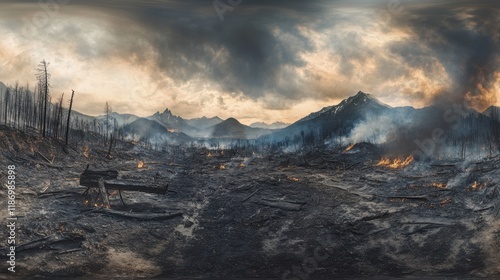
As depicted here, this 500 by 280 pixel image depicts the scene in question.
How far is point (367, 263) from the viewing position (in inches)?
742

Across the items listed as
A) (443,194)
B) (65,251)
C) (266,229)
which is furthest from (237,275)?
(443,194)

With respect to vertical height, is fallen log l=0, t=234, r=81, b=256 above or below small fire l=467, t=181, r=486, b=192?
below

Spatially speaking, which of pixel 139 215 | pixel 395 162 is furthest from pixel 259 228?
pixel 395 162

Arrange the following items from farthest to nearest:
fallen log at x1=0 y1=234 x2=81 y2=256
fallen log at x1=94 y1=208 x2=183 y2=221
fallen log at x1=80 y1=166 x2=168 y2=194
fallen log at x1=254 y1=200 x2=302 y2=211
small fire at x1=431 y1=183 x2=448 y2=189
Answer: small fire at x1=431 y1=183 x2=448 y2=189
fallen log at x1=254 y1=200 x2=302 y2=211
fallen log at x1=80 y1=166 x2=168 y2=194
fallen log at x1=94 y1=208 x2=183 y2=221
fallen log at x1=0 y1=234 x2=81 y2=256

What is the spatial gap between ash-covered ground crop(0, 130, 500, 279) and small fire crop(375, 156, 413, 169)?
27.8 ft

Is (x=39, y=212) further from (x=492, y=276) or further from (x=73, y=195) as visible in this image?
(x=492, y=276)

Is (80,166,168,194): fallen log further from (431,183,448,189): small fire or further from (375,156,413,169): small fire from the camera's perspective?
(375,156,413,169): small fire

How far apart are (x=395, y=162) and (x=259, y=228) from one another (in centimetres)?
2412

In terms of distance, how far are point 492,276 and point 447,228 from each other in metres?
4.37

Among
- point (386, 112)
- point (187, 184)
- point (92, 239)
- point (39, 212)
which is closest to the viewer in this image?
point (92, 239)

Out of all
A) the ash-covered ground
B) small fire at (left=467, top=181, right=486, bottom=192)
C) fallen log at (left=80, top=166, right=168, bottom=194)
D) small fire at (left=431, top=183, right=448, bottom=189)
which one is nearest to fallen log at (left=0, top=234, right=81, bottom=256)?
the ash-covered ground

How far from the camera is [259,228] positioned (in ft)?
72.8

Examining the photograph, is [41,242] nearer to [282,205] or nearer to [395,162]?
[282,205]

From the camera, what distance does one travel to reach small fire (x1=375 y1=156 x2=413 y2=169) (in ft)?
126
